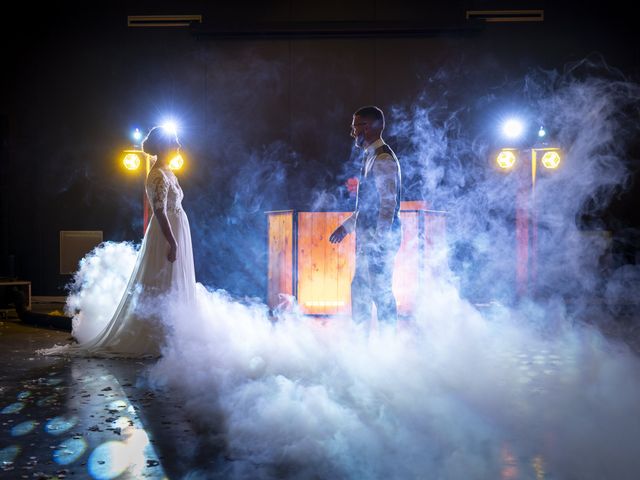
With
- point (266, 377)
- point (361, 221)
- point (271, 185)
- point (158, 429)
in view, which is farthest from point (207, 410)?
point (271, 185)

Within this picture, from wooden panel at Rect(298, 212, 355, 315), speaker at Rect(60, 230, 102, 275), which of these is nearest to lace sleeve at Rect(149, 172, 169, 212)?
wooden panel at Rect(298, 212, 355, 315)

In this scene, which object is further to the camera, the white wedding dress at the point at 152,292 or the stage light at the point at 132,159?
the stage light at the point at 132,159

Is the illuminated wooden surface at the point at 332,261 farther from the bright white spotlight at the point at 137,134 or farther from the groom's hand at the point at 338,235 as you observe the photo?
the groom's hand at the point at 338,235

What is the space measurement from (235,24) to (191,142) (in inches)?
77.1

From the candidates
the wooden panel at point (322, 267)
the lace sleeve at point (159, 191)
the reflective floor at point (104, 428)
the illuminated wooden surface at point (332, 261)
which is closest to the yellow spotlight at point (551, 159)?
the illuminated wooden surface at point (332, 261)

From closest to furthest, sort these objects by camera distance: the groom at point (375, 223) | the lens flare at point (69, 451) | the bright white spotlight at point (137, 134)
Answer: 1. the lens flare at point (69, 451)
2. the groom at point (375, 223)
3. the bright white spotlight at point (137, 134)

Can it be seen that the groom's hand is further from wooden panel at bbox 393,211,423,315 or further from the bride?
wooden panel at bbox 393,211,423,315

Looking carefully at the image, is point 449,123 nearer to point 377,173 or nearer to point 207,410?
point 377,173

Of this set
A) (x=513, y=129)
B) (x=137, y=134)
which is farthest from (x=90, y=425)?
(x=513, y=129)

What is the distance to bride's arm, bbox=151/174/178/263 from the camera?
193 inches

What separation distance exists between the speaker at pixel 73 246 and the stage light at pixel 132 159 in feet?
4.59

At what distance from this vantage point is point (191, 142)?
10.1m

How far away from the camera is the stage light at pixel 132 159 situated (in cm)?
945

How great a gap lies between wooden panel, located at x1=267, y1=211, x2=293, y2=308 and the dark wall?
5.05 feet
